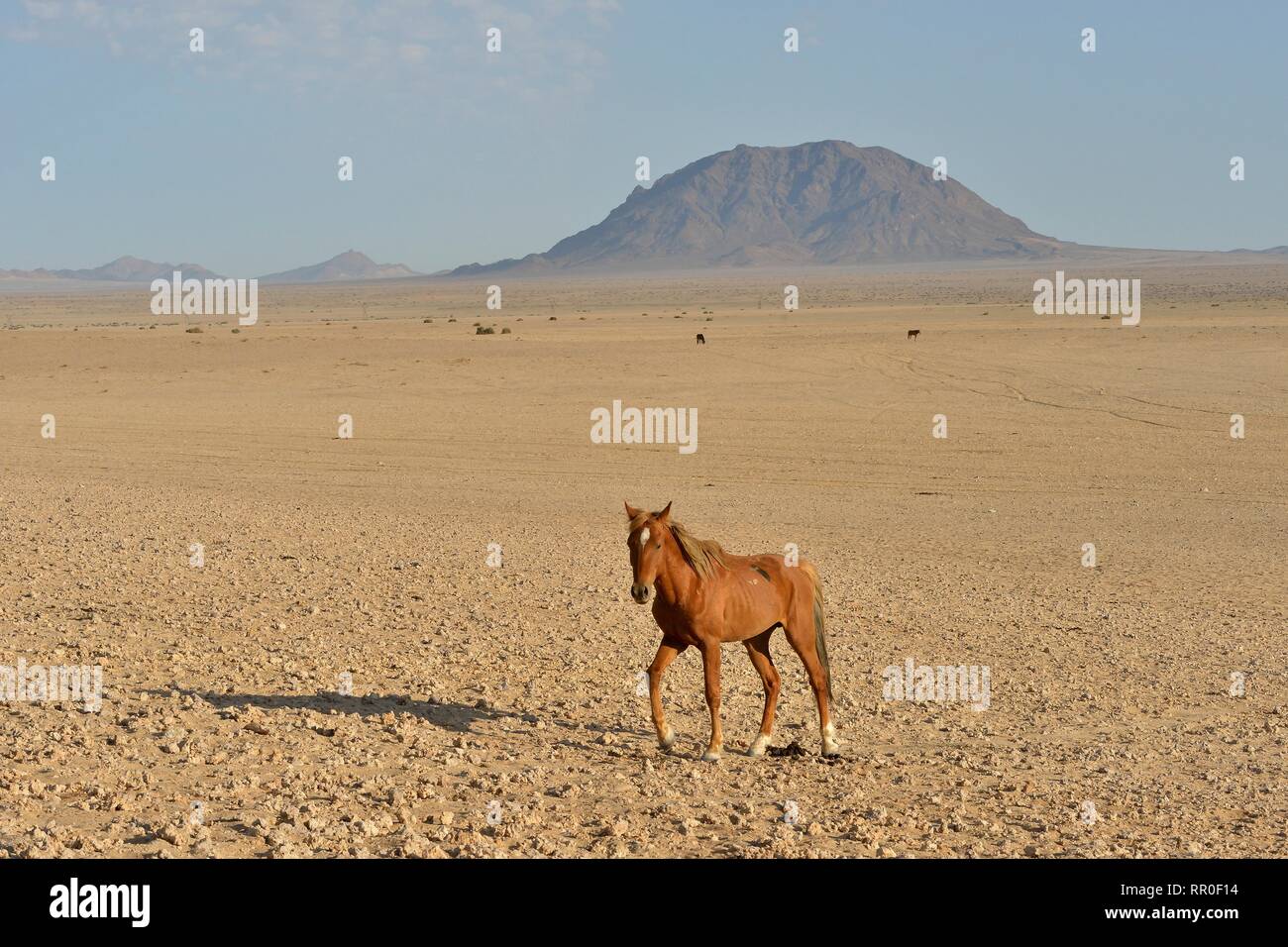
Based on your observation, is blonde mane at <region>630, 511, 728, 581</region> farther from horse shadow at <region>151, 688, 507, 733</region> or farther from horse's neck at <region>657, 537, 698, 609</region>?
horse shadow at <region>151, 688, 507, 733</region>

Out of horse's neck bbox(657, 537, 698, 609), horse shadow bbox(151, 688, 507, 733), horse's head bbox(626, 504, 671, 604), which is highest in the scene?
horse's head bbox(626, 504, 671, 604)

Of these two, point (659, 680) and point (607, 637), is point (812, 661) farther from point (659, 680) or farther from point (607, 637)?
point (607, 637)

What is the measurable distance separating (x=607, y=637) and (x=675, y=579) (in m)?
3.48

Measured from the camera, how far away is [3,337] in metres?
59.3

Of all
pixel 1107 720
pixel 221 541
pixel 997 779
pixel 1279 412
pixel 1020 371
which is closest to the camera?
pixel 997 779

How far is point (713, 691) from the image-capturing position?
7816 mm

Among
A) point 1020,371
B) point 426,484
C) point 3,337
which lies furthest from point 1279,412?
point 3,337

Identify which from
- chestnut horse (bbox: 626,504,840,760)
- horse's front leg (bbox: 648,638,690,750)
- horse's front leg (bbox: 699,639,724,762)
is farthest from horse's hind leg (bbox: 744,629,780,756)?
horse's front leg (bbox: 648,638,690,750)

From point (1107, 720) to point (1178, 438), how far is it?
757 inches

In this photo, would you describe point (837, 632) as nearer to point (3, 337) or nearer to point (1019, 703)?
point (1019, 703)

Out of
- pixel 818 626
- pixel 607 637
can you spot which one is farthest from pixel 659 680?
pixel 607 637

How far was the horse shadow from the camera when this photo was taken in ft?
28.1

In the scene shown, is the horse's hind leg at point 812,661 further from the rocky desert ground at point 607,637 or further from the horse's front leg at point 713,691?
the horse's front leg at point 713,691

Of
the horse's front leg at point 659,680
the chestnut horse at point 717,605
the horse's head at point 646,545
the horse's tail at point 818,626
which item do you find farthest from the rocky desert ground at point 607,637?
the horse's head at point 646,545
